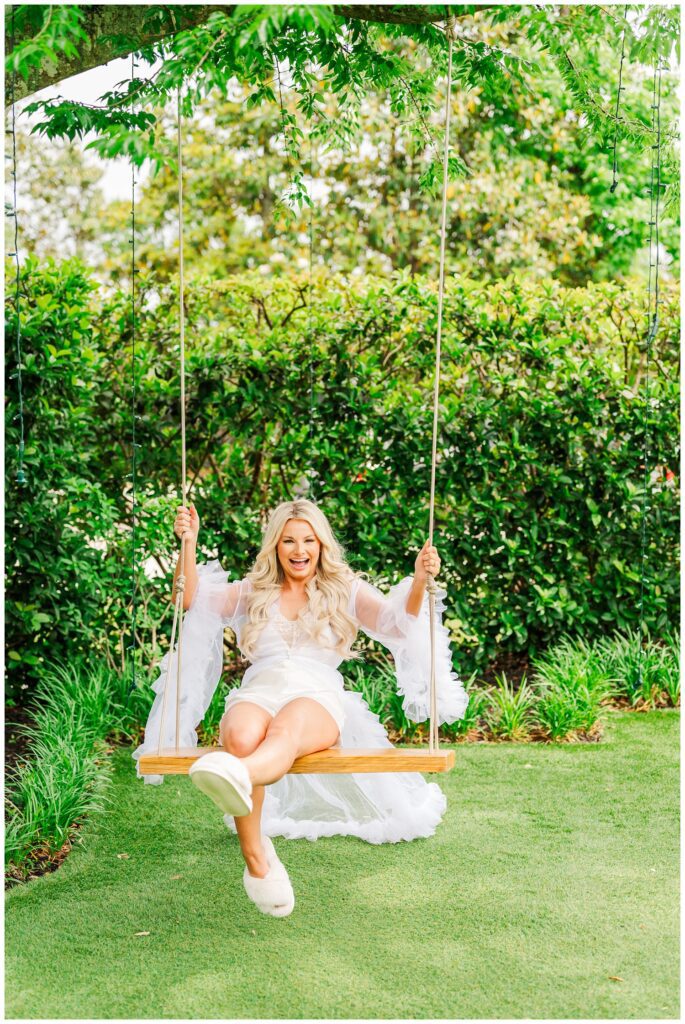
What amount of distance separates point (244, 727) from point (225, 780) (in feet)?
1.48

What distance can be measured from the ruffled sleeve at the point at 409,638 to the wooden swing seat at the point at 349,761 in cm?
63

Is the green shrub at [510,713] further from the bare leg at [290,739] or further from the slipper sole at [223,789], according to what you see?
the slipper sole at [223,789]

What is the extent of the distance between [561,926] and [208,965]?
100 cm

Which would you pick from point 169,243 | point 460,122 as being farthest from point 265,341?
point 169,243

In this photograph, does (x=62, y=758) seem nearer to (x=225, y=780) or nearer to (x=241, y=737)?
(x=241, y=737)

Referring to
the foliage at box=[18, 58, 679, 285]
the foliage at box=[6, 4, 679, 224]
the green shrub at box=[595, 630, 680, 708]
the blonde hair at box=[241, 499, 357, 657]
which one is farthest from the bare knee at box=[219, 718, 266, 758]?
the foliage at box=[18, 58, 679, 285]

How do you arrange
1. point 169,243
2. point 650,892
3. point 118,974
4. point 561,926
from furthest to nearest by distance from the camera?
point 169,243 < point 650,892 < point 561,926 < point 118,974

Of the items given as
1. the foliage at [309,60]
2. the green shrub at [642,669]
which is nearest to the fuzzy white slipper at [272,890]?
the foliage at [309,60]

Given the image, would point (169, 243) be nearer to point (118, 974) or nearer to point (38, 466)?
point (38, 466)

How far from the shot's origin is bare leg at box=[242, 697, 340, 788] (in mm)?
2611

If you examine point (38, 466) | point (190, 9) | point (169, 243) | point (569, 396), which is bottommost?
point (38, 466)

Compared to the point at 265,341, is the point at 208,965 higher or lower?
lower

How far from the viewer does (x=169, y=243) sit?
38.9 ft

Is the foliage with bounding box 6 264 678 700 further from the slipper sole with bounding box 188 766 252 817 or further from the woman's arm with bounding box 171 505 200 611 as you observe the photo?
the slipper sole with bounding box 188 766 252 817
